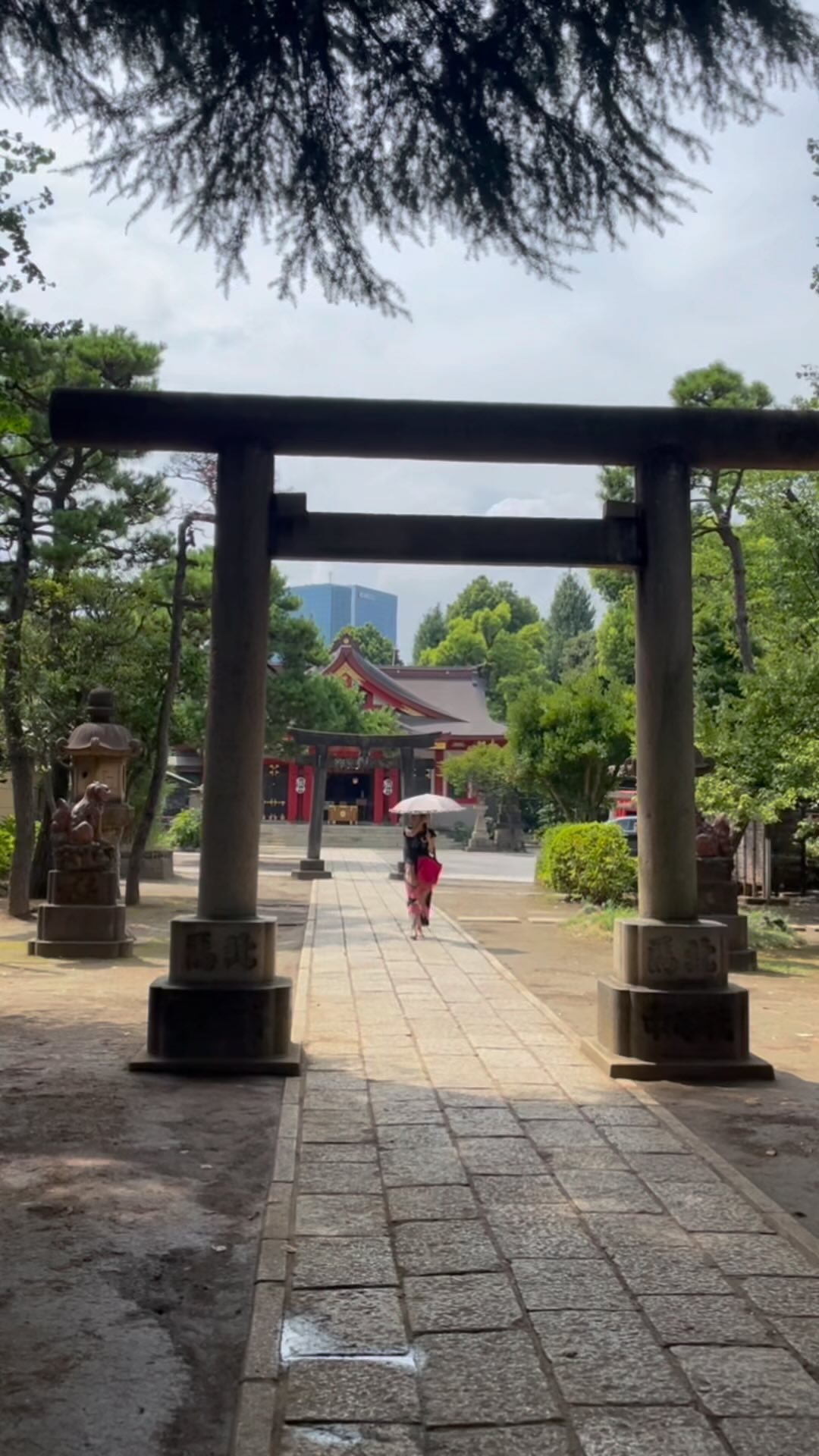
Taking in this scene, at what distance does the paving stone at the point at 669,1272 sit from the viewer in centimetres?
361

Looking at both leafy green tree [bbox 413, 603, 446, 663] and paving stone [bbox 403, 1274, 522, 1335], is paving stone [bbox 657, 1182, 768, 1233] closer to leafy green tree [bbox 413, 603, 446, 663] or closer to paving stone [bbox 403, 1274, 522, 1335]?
paving stone [bbox 403, 1274, 522, 1335]

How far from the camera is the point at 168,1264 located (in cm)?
387

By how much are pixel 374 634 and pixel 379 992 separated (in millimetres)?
66631

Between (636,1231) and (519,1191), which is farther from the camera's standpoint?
(519,1191)

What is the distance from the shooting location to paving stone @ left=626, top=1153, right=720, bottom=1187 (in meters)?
4.79

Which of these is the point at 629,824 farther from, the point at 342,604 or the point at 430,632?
the point at 342,604

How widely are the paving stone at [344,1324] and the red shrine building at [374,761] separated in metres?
39.6

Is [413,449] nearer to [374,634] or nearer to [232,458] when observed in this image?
[232,458]

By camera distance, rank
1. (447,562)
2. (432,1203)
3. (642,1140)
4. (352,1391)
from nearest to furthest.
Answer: (352,1391)
(432,1203)
(642,1140)
(447,562)

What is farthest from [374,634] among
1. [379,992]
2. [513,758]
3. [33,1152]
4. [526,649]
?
[33,1152]

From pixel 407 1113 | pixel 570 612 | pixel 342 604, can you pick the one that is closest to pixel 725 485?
pixel 407 1113

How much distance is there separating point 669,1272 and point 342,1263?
1008 millimetres

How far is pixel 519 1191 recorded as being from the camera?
→ 180 inches

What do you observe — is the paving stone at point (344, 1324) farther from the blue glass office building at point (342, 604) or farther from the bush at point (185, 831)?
the blue glass office building at point (342, 604)
